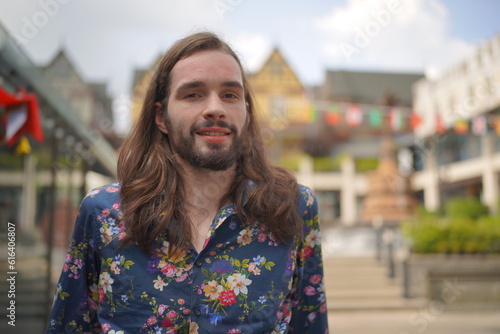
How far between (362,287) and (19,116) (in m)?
8.36

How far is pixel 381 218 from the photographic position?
2103 cm

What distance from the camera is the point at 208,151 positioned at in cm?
165

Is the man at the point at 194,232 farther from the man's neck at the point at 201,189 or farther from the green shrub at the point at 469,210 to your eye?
the green shrub at the point at 469,210

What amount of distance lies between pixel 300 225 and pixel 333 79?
5117 cm

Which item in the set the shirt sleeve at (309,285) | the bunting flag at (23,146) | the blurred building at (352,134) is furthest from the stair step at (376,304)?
the blurred building at (352,134)

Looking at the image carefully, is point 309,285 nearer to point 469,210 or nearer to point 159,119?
point 159,119

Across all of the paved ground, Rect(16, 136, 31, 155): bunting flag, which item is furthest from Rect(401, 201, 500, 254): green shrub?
Rect(16, 136, 31, 155): bunting flag

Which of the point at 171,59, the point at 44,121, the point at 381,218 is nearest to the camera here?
the point at 171,59

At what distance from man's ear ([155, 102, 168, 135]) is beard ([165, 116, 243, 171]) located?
149mm

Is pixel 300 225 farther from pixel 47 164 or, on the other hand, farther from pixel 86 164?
pixel 86 164

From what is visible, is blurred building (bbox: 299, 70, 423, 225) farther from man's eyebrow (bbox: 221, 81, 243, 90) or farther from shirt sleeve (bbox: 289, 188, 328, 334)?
man's eyebrow (bbox: 221, 81, 243, 90)

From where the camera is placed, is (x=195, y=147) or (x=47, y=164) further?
(x=47, y=164)

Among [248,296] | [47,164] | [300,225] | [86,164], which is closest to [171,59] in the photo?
[300,225]

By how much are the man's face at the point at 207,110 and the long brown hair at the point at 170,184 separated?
7 cm
